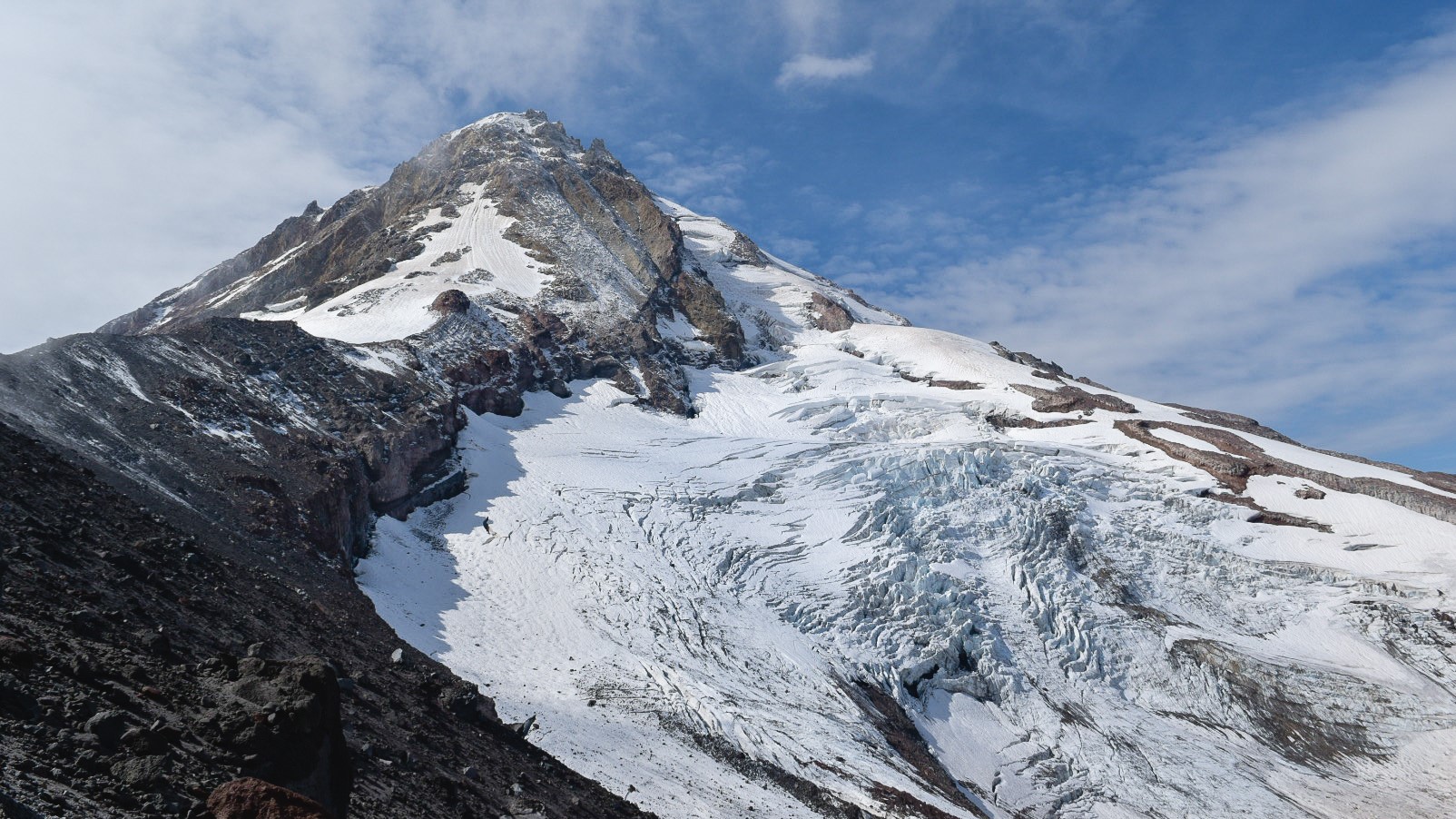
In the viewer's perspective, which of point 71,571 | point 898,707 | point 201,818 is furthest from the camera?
point 898,707

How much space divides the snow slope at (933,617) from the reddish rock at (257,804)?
13.3 metres

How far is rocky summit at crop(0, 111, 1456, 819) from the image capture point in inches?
502

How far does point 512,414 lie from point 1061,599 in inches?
1152

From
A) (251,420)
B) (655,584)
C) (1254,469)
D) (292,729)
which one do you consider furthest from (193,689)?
(1254,469)

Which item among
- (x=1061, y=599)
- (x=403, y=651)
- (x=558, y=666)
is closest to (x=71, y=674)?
(x=403, y=651)

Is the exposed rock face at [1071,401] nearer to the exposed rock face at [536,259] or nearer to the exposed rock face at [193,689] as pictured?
the exposed rock face at [536,259]

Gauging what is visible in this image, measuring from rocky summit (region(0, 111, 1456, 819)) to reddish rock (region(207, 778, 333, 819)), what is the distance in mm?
43

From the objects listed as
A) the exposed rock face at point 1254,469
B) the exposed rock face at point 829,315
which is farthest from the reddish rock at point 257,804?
the exposed rock face at point 829,315

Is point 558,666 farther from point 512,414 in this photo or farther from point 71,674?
point 512,414

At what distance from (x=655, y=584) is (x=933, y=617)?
37.4ft

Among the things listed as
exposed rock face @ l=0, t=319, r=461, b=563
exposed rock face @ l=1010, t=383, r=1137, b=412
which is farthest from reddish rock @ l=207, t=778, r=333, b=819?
exposed rock face @ l=1010, t=383, r=1137, b=412

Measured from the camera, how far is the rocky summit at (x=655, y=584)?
12.8 m

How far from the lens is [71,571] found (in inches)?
529

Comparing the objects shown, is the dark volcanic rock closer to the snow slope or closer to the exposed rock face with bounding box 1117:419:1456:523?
the snow slope
